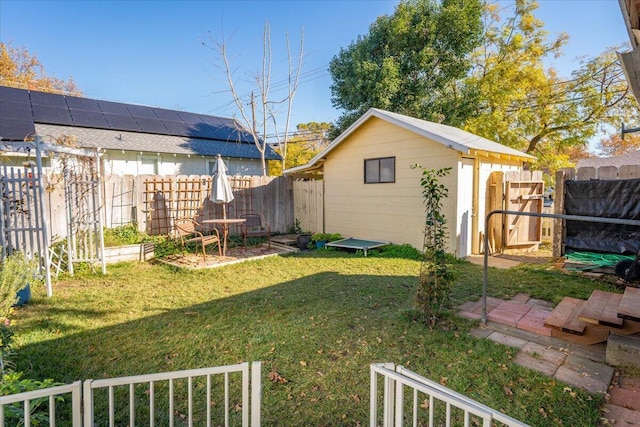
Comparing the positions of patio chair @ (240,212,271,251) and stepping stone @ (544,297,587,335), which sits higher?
patio chair @ (240,212,271,251)

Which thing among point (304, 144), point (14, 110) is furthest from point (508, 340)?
point (304, 144)

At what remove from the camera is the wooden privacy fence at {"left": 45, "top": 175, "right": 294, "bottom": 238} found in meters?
7.26

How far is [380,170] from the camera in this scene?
892 centimetres

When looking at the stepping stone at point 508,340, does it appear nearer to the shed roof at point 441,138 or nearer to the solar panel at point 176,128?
the shed roof at point 441,138

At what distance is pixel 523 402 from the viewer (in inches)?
100

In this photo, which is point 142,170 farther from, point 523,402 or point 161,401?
point 523,402

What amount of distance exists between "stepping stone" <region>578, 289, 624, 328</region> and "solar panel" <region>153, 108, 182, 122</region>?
17744 mm

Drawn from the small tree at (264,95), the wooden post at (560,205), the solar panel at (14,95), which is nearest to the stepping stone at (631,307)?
the wooden post at (560,205)

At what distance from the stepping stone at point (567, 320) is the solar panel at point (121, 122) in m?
16.0

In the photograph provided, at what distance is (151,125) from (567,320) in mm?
16767

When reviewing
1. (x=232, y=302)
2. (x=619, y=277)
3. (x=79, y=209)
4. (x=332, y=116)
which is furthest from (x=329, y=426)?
(x=332, y=116)

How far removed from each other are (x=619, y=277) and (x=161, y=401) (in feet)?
22.8

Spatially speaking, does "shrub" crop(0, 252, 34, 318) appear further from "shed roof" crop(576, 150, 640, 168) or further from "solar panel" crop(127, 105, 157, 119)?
"solar panel" crop(127, 105, 157, 119)

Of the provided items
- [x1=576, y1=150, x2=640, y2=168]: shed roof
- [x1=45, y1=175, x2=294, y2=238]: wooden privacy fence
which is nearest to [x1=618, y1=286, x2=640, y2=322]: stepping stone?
[x1=576, y1=150, x2=640, y2=168]: shed roof
